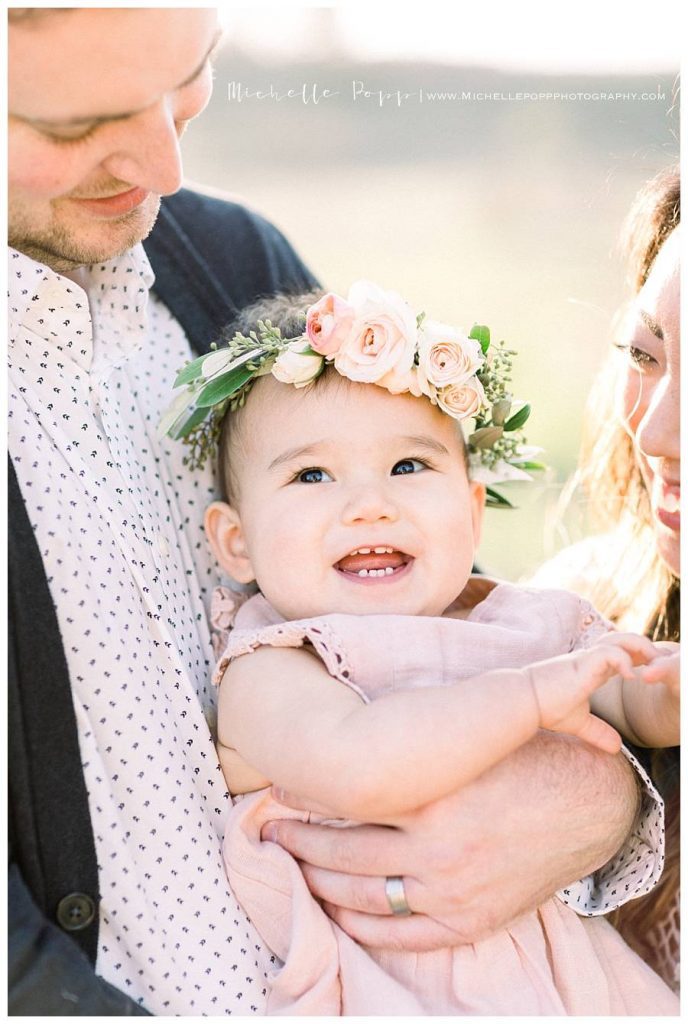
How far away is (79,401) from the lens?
2072mm

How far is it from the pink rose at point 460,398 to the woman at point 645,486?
1.13 feet

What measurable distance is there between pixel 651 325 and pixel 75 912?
1.52m

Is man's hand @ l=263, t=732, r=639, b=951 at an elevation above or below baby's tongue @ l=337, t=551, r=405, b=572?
below

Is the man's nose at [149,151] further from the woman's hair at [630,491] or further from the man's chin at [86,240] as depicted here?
the woman's hair at [630,491]

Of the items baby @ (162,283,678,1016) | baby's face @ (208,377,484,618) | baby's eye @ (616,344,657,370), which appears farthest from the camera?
baby's eye @ (616,344,657,370)

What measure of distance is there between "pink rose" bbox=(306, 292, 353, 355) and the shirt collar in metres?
0.32

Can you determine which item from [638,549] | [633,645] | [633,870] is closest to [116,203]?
[633,645]

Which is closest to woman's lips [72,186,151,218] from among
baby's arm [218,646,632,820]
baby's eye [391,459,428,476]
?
baby's eye [391,459,428,476]

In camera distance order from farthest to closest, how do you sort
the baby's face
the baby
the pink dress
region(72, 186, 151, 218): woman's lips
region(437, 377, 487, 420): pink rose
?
region(437, 377, 487, 420): pink rose, the baby's face, region(72, 186, 151, 218): woman's lips, the pink dress, the baby

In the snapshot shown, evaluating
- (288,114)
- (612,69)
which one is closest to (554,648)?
(612,69)

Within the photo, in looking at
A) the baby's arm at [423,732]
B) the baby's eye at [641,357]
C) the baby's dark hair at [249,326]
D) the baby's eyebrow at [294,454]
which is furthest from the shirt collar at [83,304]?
the baby's eye at [641,357]

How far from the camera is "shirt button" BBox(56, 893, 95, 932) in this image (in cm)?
179

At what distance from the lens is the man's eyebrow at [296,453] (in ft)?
7.22

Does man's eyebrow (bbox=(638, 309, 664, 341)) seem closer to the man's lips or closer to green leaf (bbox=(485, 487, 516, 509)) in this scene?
green leaf (bbox=(485, 487, 516, 509))
